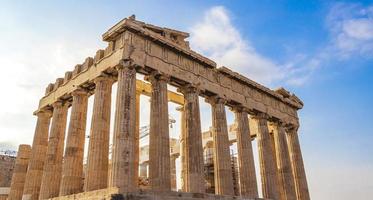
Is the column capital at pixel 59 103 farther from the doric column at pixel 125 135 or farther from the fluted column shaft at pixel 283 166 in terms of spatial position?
the fluted column shaft at pixel 283 166

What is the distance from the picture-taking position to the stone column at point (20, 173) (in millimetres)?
26266

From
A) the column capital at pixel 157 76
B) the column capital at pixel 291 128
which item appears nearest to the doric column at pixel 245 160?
the column capital at pixel 291 128

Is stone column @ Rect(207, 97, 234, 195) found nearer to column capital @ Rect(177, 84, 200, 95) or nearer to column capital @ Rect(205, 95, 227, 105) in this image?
column capital @ Rect(205, 95, 227, 105)

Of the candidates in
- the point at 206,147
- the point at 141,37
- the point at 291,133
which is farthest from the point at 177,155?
the point at 141,37

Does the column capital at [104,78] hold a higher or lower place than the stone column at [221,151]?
higher

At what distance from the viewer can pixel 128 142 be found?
56.4 feet

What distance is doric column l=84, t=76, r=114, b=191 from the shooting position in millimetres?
18234

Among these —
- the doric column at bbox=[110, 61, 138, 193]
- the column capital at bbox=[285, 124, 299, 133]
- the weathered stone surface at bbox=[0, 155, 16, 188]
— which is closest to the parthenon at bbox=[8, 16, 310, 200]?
the doric column at bbox=[110, 61, 138, 193]

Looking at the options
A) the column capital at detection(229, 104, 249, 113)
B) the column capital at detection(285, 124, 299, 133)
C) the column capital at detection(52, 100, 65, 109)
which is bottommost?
the column capital at detection(285, 124, 299, 133)

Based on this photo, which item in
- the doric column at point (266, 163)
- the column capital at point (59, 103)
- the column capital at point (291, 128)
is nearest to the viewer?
the column capital at point (59, 103)

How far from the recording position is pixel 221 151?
2281 cm

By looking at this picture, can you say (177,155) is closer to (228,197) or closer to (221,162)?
(221,162)

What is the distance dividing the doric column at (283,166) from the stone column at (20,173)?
21.0 metres

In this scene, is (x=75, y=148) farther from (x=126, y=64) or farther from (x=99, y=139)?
(x=126, y=64)
